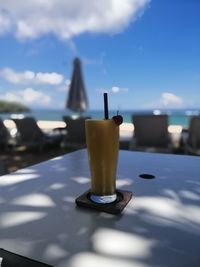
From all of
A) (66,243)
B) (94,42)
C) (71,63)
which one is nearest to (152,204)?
(66,243)

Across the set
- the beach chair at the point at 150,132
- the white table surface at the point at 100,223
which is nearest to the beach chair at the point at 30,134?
the beach chair at the point at 150,132

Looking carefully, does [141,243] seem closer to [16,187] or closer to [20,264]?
[20,264]

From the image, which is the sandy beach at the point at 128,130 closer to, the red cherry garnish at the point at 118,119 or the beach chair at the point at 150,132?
the beach chair at the point at 150,132

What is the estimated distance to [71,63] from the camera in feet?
21.1

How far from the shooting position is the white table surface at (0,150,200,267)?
0.60 meters

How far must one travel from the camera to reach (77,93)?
6.30 metres

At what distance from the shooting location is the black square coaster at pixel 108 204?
32.9 inches

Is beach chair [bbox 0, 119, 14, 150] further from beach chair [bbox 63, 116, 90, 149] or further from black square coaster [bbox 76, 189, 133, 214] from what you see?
black square coaster [bbox 76, 189, 133, 214]

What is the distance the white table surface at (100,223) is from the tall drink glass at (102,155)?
0.29ft

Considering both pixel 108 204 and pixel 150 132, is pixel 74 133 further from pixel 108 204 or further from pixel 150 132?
pixel 108 204

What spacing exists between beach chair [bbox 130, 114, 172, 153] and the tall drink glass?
3326mm

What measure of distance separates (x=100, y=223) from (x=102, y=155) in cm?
22

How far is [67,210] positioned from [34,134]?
4.61 meters

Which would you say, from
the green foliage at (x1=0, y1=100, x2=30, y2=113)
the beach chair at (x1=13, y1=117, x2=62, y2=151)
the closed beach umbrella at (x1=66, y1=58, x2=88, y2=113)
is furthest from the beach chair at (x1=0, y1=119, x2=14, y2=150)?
the green foliage at (x1=0, y1=100, x2=30, y2=113)
